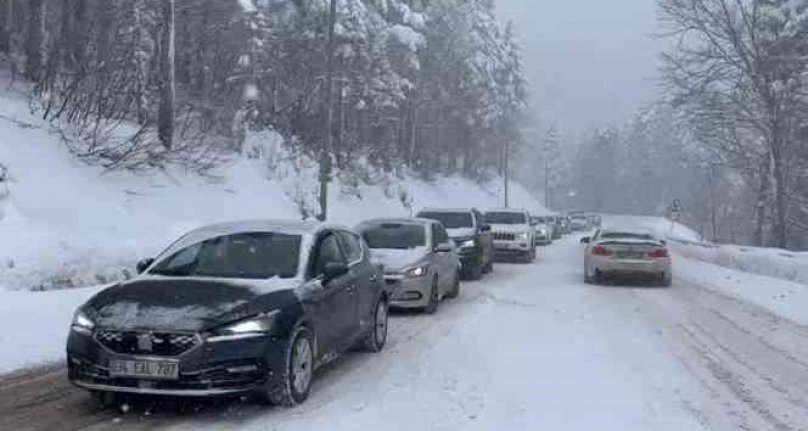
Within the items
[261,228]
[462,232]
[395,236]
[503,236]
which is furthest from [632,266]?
[261,228]

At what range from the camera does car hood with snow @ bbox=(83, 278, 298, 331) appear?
716 cm

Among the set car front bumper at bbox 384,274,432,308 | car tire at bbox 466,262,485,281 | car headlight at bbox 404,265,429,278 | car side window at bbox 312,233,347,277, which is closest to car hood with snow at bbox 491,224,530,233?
car tire at bbox 466,262,485,281

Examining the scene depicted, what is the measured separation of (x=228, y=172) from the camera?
27.8m

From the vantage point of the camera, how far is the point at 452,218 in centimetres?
2314

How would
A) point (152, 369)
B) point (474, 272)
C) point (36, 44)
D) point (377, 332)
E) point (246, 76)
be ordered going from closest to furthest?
point (152, 369) < point (377, 332) < point (36, 44) < point (474, 272) < point (246, 76)

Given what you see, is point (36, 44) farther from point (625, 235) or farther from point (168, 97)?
point (625, 235)

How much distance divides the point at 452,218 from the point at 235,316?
16061mm

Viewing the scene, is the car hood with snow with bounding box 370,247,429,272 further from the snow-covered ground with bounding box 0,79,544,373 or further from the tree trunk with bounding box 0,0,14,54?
the tree trunk with bounding box 0,0,14,54

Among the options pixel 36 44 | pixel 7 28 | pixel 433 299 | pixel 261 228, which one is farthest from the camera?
pixel 7 28

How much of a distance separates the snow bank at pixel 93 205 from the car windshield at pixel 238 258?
200 inches

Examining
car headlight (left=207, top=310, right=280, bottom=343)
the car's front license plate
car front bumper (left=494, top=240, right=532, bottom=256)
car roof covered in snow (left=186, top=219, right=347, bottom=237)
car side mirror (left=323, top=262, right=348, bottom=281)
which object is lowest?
car front bumper (left=494, top=240, right=532, bottom=256)

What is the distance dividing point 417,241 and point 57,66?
10.6 meters

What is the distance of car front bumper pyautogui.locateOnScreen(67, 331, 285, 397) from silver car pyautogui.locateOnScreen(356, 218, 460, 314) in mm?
6902

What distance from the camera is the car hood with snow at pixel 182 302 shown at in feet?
23.5
